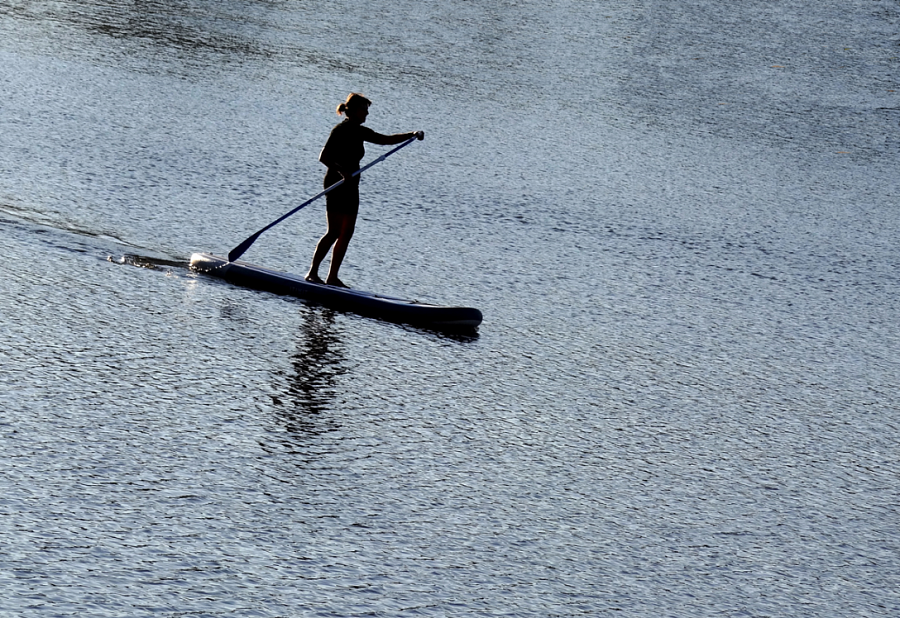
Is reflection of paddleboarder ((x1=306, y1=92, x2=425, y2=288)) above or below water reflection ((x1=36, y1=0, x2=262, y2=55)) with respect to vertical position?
below

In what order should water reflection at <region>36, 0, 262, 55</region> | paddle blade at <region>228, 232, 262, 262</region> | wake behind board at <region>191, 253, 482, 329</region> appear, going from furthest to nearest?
water reflection at <region>36, 0, 262, 55</region> → paddle blade at <region>228, 232, 262, 262</region> → wake behind board at <region>191, 253, 482, 329</region>

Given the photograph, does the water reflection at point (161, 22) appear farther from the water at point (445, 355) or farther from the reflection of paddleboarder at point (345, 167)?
the reflection of paddleboarder at point (345, 167)

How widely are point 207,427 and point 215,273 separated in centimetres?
266

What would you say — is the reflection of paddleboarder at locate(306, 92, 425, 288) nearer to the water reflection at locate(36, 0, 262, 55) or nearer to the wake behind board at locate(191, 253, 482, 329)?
the wake behind board at locate(191, 253, 482, 329)

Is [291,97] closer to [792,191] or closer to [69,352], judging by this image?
[792,191]

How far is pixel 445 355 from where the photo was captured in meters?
7.60

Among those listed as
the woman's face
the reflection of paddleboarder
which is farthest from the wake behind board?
the woman's face

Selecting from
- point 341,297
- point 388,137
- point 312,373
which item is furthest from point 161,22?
point 312,373

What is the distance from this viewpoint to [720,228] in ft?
37.6

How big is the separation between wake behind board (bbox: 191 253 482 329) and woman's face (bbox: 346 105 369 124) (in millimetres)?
1250

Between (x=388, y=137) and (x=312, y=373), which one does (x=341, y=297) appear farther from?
(x=388, y=137)

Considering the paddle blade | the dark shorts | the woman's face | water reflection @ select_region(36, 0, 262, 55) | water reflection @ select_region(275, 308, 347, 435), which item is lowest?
water reflection @ select_region(275, 308, 347, 435)

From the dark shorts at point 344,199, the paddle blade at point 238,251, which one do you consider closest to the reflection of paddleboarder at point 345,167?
the dark shorts at point 344,199

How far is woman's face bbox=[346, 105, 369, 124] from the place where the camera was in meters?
8.80
